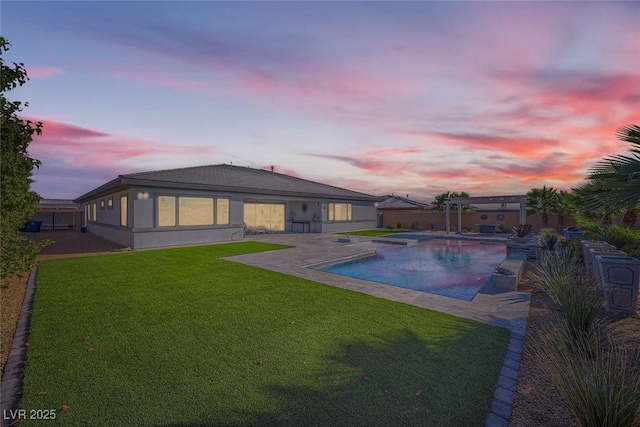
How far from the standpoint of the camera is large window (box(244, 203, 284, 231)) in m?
25.3

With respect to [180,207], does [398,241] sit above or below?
below

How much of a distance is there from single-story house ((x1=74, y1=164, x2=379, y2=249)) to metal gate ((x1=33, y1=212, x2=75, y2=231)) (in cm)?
712

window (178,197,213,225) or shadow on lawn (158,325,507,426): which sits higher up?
window (178,197,213,225)

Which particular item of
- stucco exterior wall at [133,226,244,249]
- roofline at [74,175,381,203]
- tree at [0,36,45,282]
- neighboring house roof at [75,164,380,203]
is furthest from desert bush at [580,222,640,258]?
stucco exterior wall at [133,226,244,249]

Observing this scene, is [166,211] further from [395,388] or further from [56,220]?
[56,220]

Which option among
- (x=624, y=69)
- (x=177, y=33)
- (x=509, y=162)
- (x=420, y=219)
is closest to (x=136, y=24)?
(x=177, y=33)

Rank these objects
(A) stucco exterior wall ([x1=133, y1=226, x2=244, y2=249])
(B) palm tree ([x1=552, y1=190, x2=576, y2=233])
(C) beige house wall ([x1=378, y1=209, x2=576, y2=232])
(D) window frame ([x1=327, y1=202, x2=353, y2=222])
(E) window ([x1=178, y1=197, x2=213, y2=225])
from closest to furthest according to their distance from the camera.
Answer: (A) stucco exterior wall ([x1=133, y1=226, x2=244, y2=249])
(E) window ([x1=178, y1=197, x2=213, y2=225])
(B) palm tree ([x1=552, y1=190, x2=576, y2=233])
(D) window frame ([x1=327, y1=202, x2=353, y2=222])
(C) beige house wall ([x1=378, y1=209, x2=576, y2=232])

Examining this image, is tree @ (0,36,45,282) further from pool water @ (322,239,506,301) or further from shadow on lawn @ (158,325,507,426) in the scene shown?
pool water @ (322,239,506,301)

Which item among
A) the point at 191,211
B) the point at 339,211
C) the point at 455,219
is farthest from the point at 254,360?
the point at 455,219

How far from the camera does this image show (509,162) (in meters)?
22.0

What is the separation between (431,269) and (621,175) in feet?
25.9

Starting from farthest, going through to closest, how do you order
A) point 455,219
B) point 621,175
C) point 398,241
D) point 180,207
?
Answer: point 455,219
point 398,241
point 180,207
point 621,175

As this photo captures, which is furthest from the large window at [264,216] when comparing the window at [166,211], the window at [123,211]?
the window at [123,211]

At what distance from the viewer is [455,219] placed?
32.5 meters
